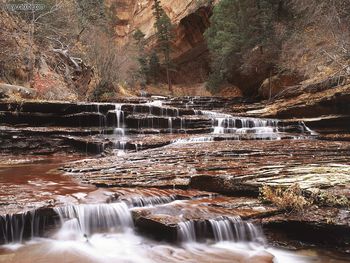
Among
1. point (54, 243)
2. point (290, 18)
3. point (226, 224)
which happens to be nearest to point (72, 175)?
point (54, 243)

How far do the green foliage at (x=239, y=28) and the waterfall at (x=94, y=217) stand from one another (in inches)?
742

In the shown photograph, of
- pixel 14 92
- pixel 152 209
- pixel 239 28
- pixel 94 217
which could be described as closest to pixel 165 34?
pixel 239 28

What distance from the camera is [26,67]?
17.8m

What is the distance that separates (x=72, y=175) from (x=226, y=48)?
64.1 ft

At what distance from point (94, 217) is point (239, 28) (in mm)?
22057

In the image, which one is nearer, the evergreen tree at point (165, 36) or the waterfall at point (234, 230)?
the waterfall at point (234, 230)

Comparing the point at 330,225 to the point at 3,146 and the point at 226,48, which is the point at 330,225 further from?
the point at 226,48

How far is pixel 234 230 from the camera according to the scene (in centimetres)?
539

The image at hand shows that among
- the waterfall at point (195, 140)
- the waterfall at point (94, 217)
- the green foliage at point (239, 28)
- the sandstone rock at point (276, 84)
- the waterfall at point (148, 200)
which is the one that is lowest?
the waterfall at point (94, 217)

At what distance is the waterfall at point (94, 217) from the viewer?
5438mm

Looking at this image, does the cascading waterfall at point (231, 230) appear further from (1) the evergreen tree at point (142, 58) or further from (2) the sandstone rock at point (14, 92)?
(1) the evergreen tree at point (142, 58)

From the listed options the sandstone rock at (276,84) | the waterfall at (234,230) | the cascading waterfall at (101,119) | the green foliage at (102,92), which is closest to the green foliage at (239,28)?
the sandstone rock at (276,84)

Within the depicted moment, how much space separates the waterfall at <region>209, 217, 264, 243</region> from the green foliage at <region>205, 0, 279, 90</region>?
18.5 meters

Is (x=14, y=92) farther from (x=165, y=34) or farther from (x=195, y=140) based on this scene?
(x=165, y=34)
